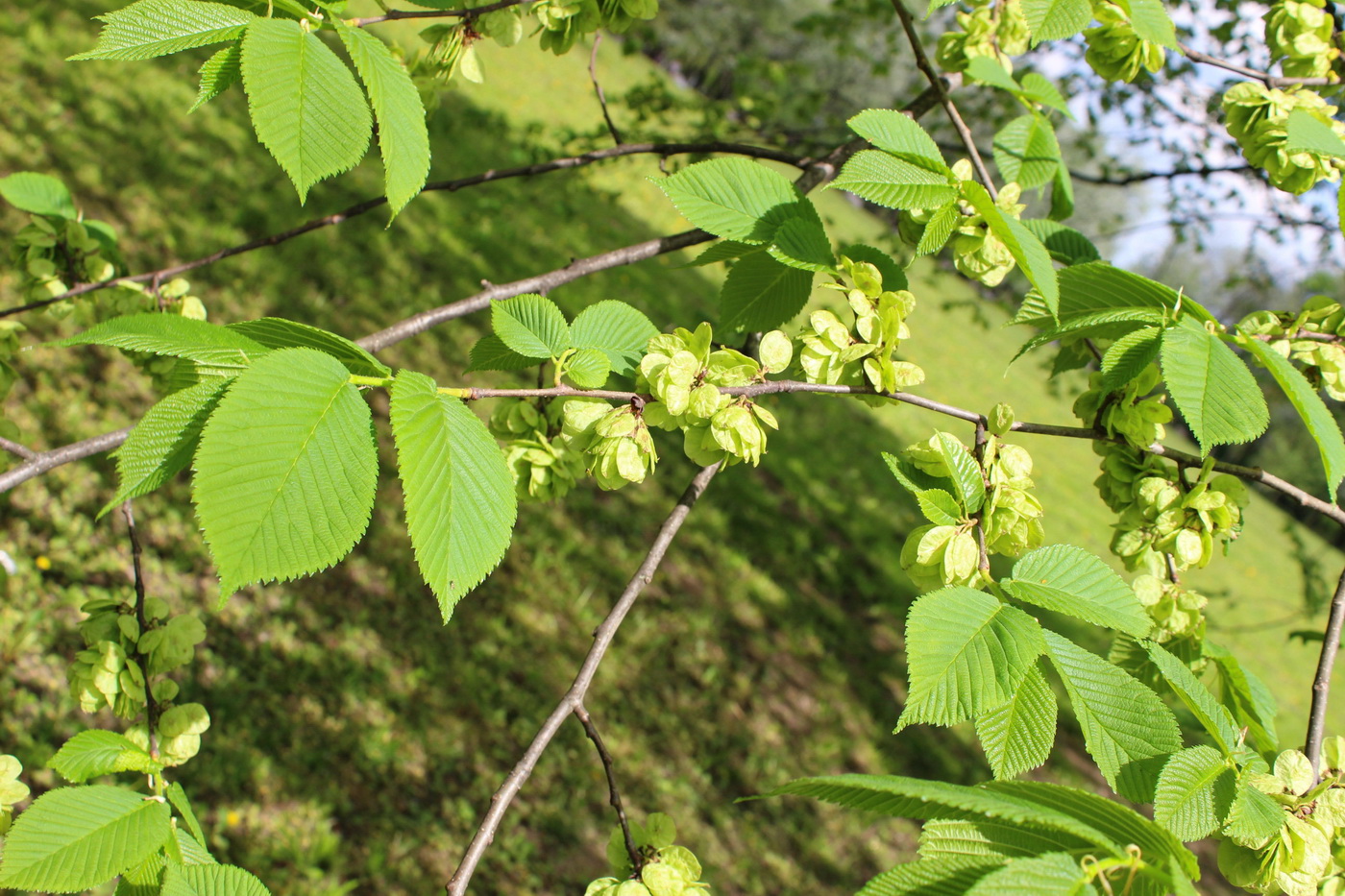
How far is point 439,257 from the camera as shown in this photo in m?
8.31

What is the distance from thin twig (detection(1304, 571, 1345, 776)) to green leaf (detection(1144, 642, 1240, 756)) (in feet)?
0.48

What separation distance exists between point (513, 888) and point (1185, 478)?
3.48 metres

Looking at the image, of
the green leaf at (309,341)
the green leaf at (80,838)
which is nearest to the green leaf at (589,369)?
the green leaf at (309,341)

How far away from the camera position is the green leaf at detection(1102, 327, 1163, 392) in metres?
1.49

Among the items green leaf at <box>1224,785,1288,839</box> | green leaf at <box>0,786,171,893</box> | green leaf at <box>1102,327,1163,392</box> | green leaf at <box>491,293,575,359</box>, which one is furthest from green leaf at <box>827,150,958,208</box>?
green leaf at <box>0,786,171,893</box>

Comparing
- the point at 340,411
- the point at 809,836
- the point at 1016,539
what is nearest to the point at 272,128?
the point at 340,411

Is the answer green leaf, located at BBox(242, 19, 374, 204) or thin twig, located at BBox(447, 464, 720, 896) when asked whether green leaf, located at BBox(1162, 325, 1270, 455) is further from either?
green leaf, located at BBox(242, 19, 374, 204)

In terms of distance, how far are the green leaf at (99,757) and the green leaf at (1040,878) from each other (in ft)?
4.72

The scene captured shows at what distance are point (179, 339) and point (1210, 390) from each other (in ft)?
5.38

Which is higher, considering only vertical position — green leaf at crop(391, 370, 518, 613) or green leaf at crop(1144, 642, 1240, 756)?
green leaf at crop(391, 370, 518, 613)

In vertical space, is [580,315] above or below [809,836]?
above

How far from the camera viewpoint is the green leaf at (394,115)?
1314 mm

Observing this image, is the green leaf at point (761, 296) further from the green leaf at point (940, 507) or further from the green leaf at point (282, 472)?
the green leaf at point (282, 472)

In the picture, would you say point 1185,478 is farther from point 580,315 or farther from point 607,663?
point 607,663
